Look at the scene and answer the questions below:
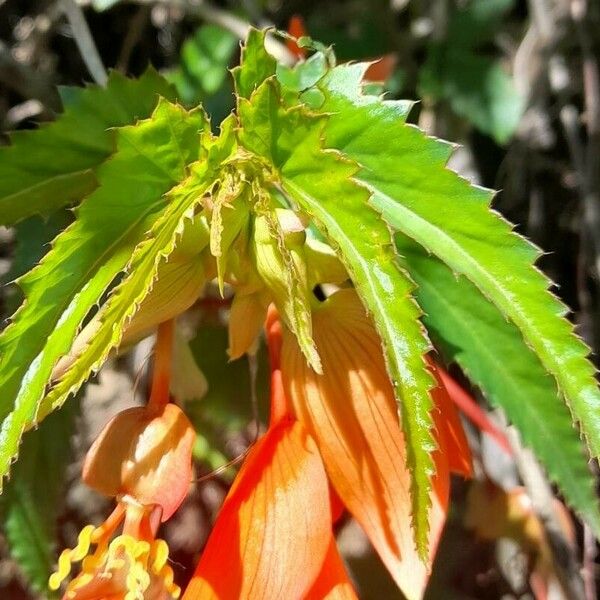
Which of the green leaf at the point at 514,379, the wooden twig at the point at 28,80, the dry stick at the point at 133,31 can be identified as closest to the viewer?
the green leaf at the point at 514,379

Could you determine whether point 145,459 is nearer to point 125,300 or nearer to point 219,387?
point 125,300

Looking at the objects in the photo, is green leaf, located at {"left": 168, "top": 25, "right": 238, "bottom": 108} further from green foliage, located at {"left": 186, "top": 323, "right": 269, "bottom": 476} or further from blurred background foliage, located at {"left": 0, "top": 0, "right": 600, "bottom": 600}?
green foliage, located at {"left": 186, "top": 323, "right": 269, "bottom": 476}

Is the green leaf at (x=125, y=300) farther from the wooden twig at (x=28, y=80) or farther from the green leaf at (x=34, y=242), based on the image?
the wooden twig at (x=28, y=80)

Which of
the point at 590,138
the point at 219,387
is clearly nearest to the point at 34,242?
the point at 219,387

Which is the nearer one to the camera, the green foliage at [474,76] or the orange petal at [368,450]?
the orange petal at [368,450]

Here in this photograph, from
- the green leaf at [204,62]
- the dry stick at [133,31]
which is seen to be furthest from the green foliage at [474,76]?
the dry stick at [133,31]

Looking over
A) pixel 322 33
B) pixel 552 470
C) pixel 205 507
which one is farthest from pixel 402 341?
pixel 322 33

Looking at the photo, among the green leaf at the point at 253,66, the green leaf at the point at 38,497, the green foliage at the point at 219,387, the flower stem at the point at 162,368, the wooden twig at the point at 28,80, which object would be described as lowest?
the green foliage at the point at 219,387

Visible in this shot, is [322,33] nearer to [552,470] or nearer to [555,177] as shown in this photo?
[555,177]

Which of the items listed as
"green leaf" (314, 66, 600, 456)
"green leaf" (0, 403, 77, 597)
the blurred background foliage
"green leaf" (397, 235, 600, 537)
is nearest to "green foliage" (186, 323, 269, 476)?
the blurred background foliage
